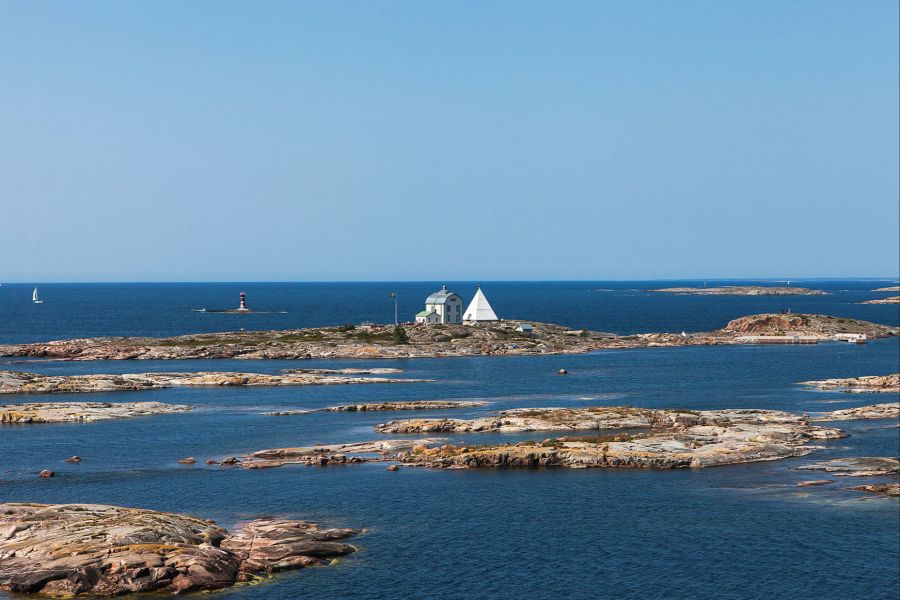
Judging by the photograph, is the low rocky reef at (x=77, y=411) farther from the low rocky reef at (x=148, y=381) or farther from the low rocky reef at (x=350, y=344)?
the low rocky reef at (x=350, y=344)

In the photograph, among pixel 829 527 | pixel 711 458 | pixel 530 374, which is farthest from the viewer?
pixel 530 374

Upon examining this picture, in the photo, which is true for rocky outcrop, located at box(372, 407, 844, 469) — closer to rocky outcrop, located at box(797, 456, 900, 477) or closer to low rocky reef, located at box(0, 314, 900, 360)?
rocky outcrop, located at box(797, 456, 900, 477)

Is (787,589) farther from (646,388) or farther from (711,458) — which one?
(646,388)

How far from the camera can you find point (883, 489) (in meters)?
69.6

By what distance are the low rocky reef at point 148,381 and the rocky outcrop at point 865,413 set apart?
56237 millimetres

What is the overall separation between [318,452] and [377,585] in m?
32.1

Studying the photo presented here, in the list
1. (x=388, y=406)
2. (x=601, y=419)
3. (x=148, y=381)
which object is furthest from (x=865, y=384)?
(x=148, y=381)

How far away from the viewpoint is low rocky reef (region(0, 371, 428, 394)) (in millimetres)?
124438

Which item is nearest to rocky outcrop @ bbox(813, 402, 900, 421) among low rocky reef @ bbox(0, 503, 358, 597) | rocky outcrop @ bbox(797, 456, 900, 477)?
rocky outcrop @ bbox(797, 456, 900, 477)

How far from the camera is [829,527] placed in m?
60.9

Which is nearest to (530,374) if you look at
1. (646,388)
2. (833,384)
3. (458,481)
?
(646,388)

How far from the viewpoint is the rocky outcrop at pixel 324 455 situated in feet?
259

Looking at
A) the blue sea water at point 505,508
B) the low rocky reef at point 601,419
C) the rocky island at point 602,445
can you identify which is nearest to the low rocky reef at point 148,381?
the blue sea water at point 505,508

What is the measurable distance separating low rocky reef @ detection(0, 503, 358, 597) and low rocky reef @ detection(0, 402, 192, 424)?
1673 inches
